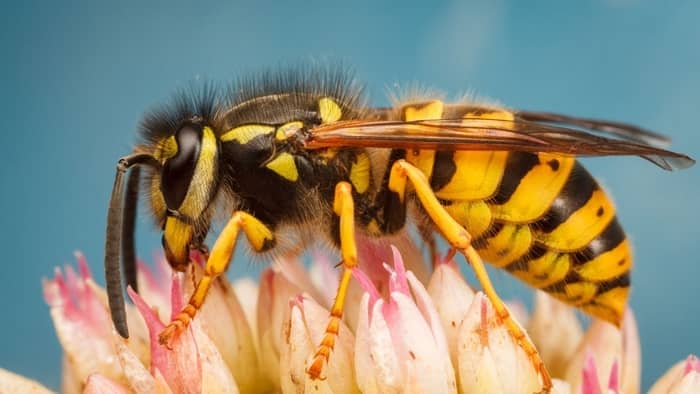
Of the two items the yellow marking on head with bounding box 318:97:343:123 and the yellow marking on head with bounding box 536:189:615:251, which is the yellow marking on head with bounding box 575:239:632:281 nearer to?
the yellow marking on head with bounding box 536:189:615:251

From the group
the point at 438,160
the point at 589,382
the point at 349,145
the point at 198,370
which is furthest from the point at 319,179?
the point at 589,382

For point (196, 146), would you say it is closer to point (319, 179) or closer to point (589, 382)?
point (319, 179)

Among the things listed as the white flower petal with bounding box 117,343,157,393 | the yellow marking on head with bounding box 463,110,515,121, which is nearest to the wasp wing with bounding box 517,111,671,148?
the yellow marking on head with bounding box 463,110,515,121

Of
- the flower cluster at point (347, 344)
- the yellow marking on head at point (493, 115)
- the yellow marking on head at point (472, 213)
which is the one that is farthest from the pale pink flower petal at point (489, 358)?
the yellow marking on head at point (493, 115)

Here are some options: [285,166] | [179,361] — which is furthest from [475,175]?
[179,361]

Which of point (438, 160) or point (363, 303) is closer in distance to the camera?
point (363, 303)

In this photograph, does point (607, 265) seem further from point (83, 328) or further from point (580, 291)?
point (83, 328)
